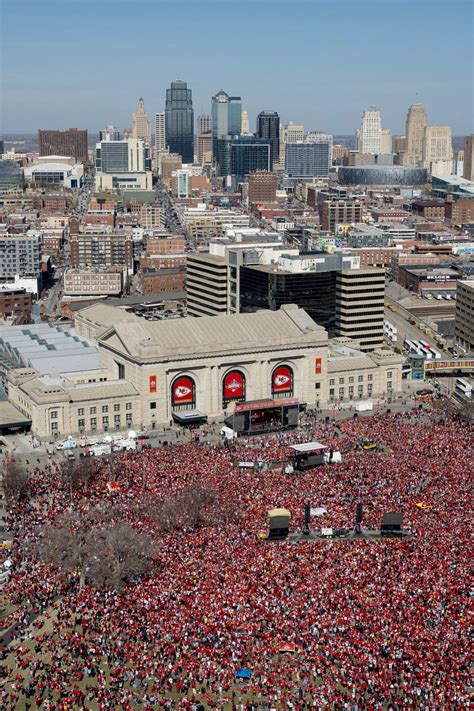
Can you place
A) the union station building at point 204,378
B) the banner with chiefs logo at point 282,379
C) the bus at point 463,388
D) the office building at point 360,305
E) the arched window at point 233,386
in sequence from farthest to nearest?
1. the office building at point 360,305
2. the bus at point 463,388
3. the banner with chiefs logo at point 282,379
4. the arched window at point 233,386
5. the union station building at point 204,378

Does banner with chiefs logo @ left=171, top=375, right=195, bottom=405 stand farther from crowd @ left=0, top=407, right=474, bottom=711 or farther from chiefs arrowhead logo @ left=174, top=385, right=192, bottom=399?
crowd @ left=0, top=407, right=474, bottom=711

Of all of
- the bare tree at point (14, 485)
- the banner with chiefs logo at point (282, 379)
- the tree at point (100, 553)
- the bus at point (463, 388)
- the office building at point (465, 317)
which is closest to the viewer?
the tree at point (100, 553)

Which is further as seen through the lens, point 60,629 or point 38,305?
point 38,305

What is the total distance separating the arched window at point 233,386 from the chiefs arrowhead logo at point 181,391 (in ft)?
12.8

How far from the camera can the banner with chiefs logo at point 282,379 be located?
4139 inches

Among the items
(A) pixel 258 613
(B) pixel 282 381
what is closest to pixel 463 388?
(B) pixel 282 381

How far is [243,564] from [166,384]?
41.8m

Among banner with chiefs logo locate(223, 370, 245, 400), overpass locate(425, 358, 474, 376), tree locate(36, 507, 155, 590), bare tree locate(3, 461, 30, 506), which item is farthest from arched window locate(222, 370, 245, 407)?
tree locate(36, 507, 155, 590)

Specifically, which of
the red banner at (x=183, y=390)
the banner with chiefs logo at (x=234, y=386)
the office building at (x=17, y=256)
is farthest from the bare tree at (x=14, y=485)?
the office building at (x=17, y=256)

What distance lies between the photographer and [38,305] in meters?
181

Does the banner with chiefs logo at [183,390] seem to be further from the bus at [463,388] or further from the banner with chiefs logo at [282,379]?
the bus at [463,388]

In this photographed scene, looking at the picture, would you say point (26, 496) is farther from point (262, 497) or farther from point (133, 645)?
point (133, 645)

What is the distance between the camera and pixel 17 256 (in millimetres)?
196250

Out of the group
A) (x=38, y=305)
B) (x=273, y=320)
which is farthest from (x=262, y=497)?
(x=38, y=305)
